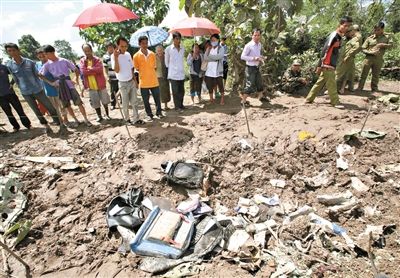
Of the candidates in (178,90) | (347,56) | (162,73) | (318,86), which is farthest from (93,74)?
(347,56)

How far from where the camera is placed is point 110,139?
17.8 ft

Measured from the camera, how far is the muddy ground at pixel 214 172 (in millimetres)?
3002

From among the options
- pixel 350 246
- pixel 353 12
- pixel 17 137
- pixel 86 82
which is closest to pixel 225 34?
pixel 86 82

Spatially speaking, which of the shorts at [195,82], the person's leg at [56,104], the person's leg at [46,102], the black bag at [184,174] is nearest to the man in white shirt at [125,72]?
the person's leg at [56,104]

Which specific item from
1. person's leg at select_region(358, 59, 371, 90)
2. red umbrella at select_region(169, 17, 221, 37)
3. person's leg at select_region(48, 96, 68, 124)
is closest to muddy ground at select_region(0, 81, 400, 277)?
person's leg at select_region(48, 96, 68, 124)

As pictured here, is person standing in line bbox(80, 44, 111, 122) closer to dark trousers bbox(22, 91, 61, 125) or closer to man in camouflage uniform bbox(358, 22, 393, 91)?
dark trousers bbox(22, 91, 61, 125)

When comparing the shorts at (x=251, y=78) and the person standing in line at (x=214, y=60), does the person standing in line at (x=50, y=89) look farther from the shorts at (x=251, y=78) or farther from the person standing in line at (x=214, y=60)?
the shorts at (x=251, y=78)

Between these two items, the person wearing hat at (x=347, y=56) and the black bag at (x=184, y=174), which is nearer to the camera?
the black bag at (x=184, y=174)

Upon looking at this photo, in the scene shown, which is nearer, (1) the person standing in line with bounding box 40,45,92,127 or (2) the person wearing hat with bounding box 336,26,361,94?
(1) the person standing in line with bounding box 40,45,92,127

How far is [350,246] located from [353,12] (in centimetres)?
1715

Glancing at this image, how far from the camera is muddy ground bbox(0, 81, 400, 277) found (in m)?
3.00

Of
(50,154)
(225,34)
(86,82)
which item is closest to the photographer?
(50,154)

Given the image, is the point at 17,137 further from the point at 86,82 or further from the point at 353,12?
the point at 353,12

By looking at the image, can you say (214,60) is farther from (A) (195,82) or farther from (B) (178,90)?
(B) (178,90)
